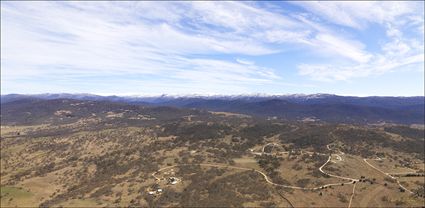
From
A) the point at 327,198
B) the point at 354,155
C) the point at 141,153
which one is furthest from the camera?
the point at 141,153

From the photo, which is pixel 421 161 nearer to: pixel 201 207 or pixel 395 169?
pixel 395 169

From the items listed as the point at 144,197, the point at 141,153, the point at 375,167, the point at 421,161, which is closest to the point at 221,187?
the point at 144,197

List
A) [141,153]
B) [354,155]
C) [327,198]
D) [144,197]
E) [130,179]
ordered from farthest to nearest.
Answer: [141,153] < [354,155] < [130,179] < [144,197] < [327,198]

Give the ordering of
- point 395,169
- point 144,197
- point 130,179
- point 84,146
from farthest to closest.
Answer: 1. point 84,146
2. point 130,179
3. point 395,169
4. point 144,197

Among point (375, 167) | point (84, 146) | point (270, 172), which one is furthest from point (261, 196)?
point (84, 146)

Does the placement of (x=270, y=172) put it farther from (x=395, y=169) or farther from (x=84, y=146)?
(x=84, y=146)

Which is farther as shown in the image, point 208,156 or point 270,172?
point 208,156

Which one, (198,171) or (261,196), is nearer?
(261,196)

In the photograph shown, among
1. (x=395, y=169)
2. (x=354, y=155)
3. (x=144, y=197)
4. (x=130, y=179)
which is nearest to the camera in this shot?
(x=144, y=197)
